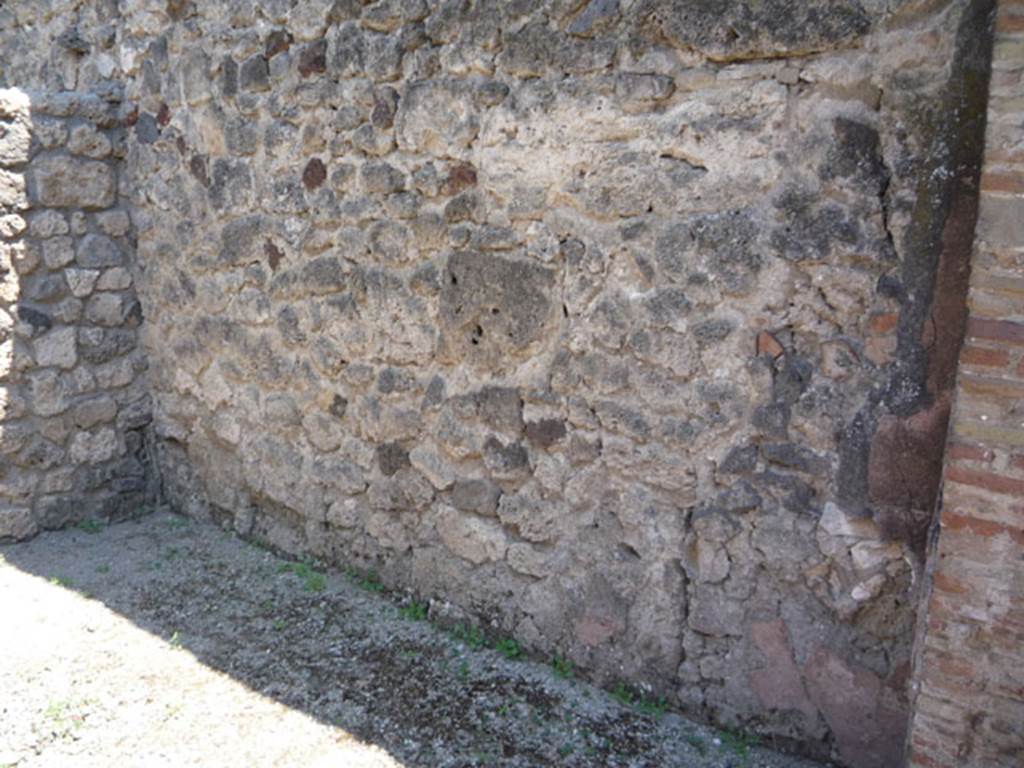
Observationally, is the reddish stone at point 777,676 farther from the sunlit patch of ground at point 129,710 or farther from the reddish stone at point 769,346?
the sunlit patch of ground at point 129,710

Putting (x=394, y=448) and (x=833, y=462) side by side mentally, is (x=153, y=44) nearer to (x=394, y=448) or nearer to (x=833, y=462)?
(x=394, y=448)

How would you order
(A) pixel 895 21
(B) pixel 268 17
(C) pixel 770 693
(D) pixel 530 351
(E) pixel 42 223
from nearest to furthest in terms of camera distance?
(A) pixel 895 21 → (C) pixel 770 693 → (D) pixel 530 351 → (B) pixel 268 17 → (E) pixel 42 223

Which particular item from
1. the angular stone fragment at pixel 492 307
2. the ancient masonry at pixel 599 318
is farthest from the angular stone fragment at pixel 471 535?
the angular stone fragment at pixel 492 307

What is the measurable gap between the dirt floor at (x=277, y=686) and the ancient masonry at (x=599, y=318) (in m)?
0.14

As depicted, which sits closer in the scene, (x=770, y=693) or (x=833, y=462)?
(x=833, y=462)

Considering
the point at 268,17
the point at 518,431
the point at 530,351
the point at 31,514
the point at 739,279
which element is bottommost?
the point at 31,514

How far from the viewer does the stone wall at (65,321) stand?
3613 millimetres

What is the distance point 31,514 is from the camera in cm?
375

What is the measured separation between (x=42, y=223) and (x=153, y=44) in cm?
88

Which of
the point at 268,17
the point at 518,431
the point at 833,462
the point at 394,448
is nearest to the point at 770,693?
the point at 833,462

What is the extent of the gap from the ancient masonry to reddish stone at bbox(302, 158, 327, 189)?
0.03 meters

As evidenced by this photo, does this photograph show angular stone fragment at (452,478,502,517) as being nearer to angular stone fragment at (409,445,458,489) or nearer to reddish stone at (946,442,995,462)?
angular stone fragment at (409,445,458,489)

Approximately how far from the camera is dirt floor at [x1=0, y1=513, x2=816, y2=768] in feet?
7.80

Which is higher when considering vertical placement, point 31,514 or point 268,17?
point 268,17
